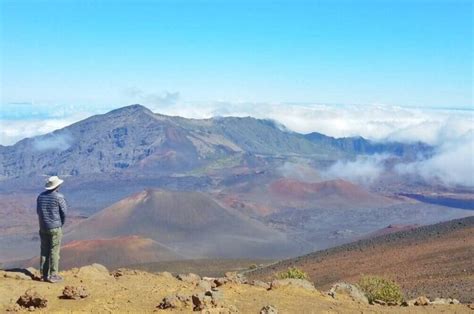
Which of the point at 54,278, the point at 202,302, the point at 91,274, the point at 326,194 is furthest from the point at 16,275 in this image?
the point at 326,194

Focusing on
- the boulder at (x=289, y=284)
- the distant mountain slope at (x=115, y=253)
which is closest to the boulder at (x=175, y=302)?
the boulder at (x=289, y=284)

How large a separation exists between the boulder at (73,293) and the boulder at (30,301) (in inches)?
24.5

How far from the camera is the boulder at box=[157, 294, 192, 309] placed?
11.2m

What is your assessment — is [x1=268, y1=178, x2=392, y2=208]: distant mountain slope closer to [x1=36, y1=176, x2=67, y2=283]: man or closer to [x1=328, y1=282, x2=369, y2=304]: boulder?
[x1=328, y1=282, x2=369, y2=304]: boulder

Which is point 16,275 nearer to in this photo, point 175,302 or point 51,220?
point 51,220

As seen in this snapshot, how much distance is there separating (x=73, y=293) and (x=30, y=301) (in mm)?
880

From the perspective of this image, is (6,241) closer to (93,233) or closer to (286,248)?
(93,233)

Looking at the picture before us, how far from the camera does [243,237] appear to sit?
10869cm

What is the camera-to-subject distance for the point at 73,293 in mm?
11633

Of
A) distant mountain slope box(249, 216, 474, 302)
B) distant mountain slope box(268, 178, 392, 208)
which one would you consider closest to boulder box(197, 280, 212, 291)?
distant mountain slope box(249, 216, 474, 302)

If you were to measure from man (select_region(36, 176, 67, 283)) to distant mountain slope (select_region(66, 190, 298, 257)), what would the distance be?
82.2m

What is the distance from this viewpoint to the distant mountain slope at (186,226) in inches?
3971

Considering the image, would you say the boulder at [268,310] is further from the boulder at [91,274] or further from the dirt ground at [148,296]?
the boulder at [91,274]

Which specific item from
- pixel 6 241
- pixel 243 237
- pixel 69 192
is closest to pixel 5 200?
pixel 69 192
